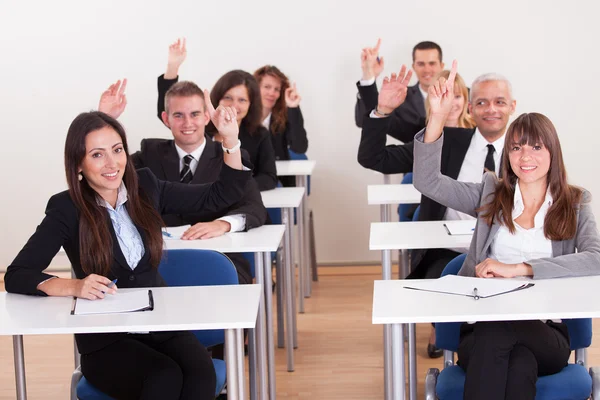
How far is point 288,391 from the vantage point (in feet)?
11.9

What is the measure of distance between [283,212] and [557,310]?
2173 mm

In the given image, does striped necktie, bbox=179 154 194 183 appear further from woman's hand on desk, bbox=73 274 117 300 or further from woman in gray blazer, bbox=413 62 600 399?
woman's hand on desk, bbox=73 274 117 300

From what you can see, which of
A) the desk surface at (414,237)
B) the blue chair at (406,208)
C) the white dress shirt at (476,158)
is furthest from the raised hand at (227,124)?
the blue chair at (406,208)

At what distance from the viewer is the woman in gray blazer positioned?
8.02 ft


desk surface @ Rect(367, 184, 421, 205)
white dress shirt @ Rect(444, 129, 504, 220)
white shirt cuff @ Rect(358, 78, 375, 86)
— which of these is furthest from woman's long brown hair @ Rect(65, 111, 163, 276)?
white shirt cuff @ Rect(358, 78, 375, 86)

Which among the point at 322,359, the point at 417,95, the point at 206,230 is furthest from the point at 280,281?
the point at 417,95

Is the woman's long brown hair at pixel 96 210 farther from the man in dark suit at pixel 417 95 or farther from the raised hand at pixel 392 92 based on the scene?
the man in dark suit at pixel 417 95

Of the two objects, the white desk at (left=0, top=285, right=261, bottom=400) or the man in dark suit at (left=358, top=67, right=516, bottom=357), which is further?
the man in dark suit at (left=358, top=67, right=516, bottom=357)

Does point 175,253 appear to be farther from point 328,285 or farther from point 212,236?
point 328,285

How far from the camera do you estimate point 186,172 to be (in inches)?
149

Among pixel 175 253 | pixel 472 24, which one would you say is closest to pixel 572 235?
pixel 175 253

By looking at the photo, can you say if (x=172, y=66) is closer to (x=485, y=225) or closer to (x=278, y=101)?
(x=278, y=101)

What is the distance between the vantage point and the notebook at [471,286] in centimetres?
234

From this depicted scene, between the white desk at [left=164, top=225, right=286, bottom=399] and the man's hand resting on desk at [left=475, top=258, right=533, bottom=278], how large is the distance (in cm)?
76
